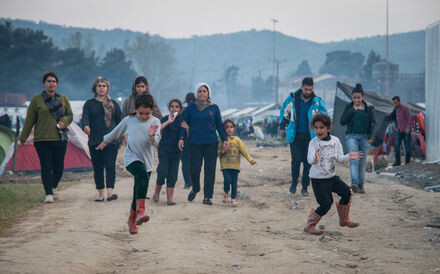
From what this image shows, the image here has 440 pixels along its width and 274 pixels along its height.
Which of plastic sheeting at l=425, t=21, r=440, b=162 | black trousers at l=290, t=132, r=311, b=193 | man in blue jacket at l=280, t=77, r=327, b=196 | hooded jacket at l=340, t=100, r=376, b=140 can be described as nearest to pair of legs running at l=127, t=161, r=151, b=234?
man in blue jacket at l=280, t=77, r=327, b=196

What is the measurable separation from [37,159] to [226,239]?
8969 mm

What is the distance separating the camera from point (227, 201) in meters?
8.75

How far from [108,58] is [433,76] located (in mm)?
61225

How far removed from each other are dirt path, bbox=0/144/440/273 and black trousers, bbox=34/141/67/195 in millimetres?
464

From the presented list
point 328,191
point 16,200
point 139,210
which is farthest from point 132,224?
point 16,200

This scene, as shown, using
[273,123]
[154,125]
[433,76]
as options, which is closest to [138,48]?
[273,123]

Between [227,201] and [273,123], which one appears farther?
[273,123]

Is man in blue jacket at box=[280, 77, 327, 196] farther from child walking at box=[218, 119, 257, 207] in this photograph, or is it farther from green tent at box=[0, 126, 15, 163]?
green tent at box=[0, 126, 15, 163]

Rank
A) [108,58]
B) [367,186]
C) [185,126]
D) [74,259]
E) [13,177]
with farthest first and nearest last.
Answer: [108,58], [13,177], [367,186], [185,126], [74,259]

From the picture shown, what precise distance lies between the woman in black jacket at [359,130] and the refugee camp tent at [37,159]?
743 cm

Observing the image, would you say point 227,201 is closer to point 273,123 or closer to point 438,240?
point 438,240

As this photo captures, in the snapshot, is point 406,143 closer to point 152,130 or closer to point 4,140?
point 152,130

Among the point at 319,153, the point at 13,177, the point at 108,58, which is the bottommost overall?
the point at 13,177

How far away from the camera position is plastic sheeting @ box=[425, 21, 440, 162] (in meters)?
14.8
